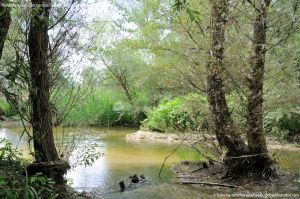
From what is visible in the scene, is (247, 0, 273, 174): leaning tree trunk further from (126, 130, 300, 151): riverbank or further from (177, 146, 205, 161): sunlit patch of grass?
(177, 146, 205, 161): sunlit patch of grass

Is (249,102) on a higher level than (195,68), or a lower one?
lower

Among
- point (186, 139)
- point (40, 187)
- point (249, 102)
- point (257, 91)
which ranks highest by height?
point (257, 91)

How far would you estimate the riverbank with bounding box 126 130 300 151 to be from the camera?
7447mm

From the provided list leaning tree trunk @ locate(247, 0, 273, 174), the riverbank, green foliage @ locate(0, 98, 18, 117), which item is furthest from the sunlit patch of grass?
green foliage @ locate(0, 98, 18, 117)

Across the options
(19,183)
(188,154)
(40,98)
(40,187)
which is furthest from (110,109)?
(19,183)

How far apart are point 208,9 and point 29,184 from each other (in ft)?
13.8

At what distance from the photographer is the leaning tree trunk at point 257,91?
21.0 ft

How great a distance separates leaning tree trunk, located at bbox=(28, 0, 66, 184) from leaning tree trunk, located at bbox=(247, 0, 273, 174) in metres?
3.20

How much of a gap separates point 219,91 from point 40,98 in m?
3.09

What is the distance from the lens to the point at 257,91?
646 centimetres

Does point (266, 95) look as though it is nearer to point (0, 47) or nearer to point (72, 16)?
point (72, 16)

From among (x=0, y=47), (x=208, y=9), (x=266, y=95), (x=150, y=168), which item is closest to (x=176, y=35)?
(x=208, y=9)

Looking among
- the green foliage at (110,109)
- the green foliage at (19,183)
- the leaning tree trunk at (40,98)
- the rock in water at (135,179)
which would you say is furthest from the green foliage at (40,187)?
the green foliage at (110,109)

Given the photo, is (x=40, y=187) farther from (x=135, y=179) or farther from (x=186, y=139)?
(x=186, y=139)
